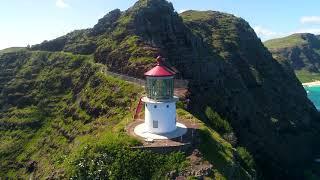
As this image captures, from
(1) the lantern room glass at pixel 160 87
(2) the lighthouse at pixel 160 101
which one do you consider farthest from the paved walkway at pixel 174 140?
(1) the lantern room glass at pixel 160 87

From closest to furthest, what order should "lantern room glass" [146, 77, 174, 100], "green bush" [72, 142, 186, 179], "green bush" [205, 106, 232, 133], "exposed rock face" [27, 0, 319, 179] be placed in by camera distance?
"green bush" [72, 142, 186, 179] → "lantern room glass" [146, 77, 174, 100] → "green bush" [205, 106, 232, 133] → "exposed rock face" [27, 0, 319, 179]

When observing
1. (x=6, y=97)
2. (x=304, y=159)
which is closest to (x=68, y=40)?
(x=6, y=97)

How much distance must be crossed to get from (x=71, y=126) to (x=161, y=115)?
109ft

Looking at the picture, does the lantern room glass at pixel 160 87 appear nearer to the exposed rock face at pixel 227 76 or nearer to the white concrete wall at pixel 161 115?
the white concrete wall at pixel 161 115

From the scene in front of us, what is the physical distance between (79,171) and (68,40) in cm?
9239

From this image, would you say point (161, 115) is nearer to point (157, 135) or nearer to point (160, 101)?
point (160, 101)

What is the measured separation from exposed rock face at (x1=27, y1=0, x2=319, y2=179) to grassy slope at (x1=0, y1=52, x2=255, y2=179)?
8.38 m

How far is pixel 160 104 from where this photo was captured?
51156 millimetres

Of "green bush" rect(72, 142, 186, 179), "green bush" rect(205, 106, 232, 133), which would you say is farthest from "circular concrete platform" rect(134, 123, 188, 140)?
"green bush" rect(205, 106, 232, 133)

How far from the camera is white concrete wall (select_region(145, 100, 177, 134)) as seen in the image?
169 feet

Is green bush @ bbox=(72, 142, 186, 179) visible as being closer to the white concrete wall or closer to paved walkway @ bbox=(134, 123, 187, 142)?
paved walkway @ bbox=(134, 123, 187, 142)

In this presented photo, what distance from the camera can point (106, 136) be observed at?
176 ft

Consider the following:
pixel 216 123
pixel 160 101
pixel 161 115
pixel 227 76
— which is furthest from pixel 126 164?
pixel 227 76

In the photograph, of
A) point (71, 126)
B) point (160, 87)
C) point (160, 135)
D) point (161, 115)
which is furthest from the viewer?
point (71, 126)
